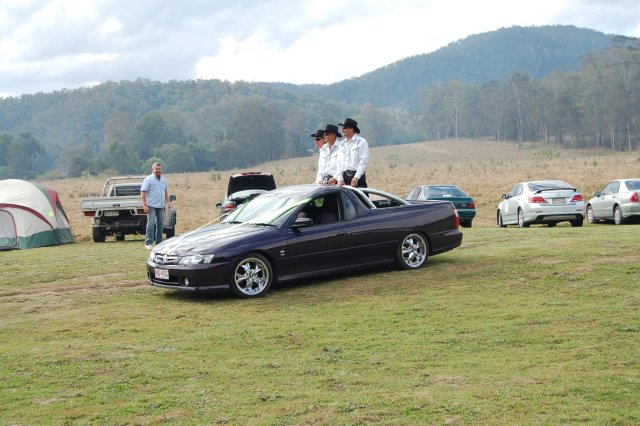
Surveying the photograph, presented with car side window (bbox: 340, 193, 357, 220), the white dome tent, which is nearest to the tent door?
the white dome tent

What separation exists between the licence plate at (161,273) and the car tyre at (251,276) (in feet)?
2.96

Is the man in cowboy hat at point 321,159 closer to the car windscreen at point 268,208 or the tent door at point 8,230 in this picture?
the car windscreen at point 268,208

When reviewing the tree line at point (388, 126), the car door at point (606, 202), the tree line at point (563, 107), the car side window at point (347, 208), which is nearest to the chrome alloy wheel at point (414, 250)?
the car side window at point (347, 208)

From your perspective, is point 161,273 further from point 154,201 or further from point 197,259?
point 154,201

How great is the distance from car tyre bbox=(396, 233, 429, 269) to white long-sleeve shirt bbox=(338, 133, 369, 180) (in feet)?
5.29

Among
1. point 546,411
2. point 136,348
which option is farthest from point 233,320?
point 546,411

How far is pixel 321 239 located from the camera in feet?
37.0

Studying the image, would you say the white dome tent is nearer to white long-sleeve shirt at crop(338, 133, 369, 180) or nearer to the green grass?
the green grass

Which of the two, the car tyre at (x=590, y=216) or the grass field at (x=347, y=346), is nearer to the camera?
the grass field at (x=347, y=346)

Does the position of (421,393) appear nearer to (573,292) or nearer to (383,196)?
(573,292)

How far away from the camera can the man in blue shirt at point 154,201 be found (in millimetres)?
16734

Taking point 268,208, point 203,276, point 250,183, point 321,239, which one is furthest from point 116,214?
point 203,276

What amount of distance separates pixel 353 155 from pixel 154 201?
5.05m

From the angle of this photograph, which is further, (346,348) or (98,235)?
(98,235)
